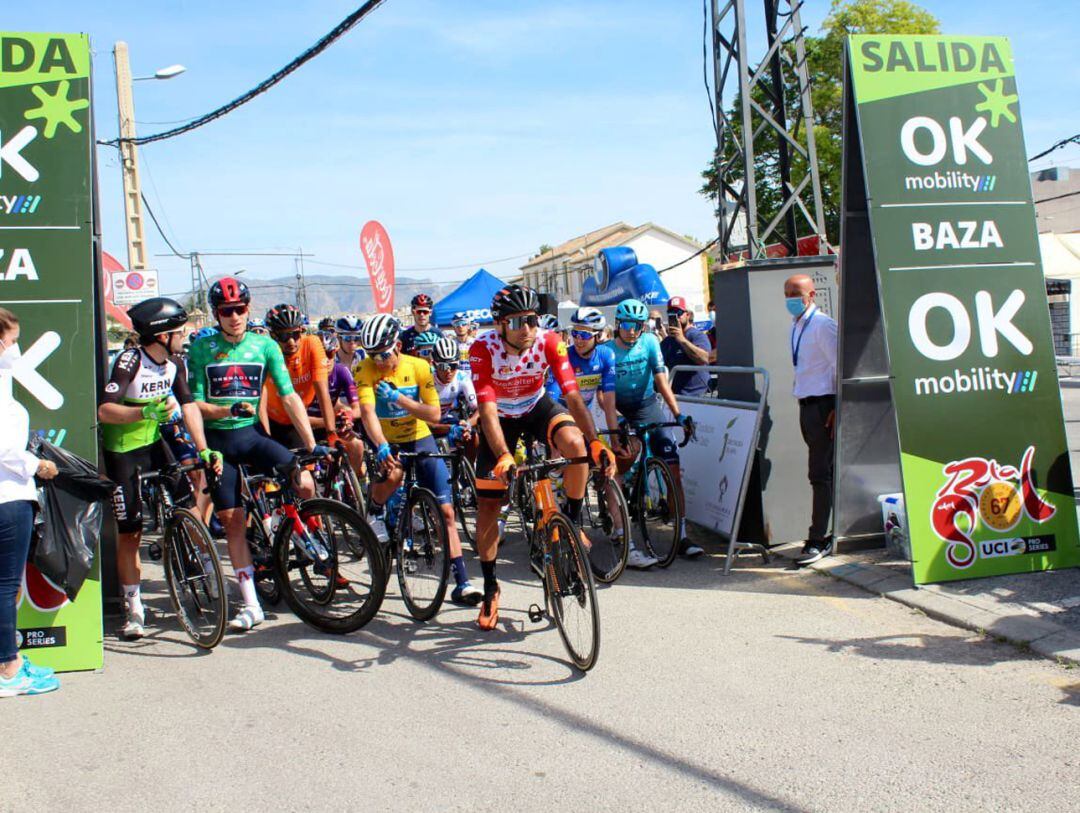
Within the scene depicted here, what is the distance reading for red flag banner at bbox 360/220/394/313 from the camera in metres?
17.5

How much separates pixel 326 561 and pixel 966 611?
3.79 meters

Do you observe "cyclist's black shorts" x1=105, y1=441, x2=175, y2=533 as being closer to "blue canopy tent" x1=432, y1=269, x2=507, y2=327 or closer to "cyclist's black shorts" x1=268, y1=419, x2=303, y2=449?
"cyclist's black shorts" x1=268, y1=419, x2=303, y2=449

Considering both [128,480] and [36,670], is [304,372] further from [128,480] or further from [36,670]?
[36,670]

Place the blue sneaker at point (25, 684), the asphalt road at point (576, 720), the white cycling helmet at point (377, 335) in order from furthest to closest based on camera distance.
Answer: the white cycling helmet at point (377, 335) < the blue sneaker at point (25, 684) < the asphalt road at point (576, 720)

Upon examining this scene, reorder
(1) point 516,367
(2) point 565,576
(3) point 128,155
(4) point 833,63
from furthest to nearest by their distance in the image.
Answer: (4) point 833,63 < (3) point 128,155 < (1) point 516,367 < (2) point 565,576

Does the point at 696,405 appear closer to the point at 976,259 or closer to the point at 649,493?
the point at 649,493

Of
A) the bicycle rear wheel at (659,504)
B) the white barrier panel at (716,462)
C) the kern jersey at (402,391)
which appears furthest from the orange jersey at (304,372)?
the white barrier panel at (716,462)

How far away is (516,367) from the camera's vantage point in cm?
584

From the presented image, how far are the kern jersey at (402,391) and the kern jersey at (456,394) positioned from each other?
1.14 meters

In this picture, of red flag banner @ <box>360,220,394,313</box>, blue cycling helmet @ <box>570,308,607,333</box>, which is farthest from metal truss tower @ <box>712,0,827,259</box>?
red flag banner @ <box>360,220,394,313</box>

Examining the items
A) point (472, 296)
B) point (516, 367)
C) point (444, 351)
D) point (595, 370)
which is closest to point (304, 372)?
point (444, 351)

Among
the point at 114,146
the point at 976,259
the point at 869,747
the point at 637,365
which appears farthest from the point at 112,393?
the point at 114,146

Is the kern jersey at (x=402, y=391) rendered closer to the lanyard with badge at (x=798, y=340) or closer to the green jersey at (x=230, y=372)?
the green jersey at (x=230, y=372)

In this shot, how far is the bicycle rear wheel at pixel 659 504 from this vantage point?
724 cm
